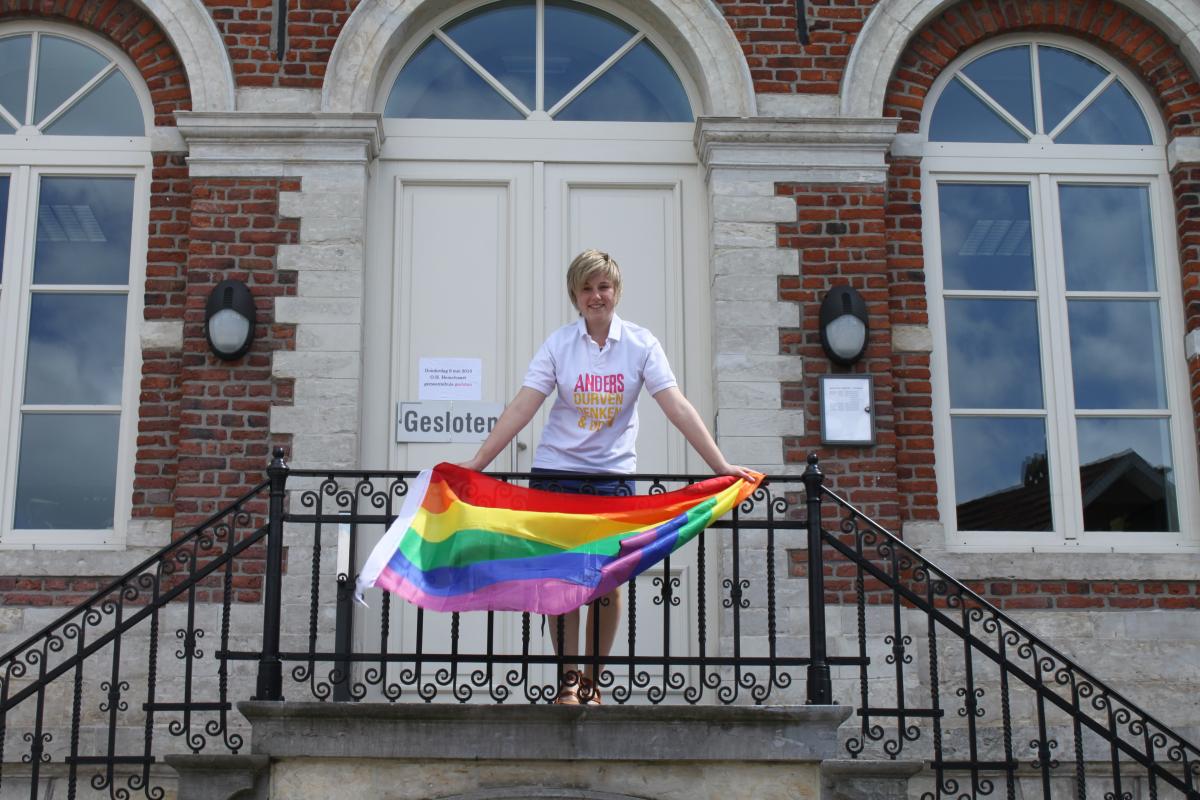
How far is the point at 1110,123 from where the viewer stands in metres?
8.02

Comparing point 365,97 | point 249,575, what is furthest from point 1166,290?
point 249,575

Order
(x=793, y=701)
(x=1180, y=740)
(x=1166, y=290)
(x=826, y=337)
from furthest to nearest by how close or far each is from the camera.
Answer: (x=1166, y=290)
(x=826, y=337)
(x=793, y=701)
(x=1180, y=740)

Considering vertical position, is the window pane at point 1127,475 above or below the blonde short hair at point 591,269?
below

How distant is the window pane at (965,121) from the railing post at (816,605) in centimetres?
283

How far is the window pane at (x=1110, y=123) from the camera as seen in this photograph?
800 centimetres

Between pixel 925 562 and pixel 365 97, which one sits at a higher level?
pixel 365 97

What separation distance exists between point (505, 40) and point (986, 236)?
278cm

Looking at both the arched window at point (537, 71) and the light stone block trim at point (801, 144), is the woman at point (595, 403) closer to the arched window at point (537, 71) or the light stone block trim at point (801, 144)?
the light stone block trim at point (801, 144)

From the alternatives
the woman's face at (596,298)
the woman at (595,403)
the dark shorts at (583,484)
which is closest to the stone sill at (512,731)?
the woman at (595,403)

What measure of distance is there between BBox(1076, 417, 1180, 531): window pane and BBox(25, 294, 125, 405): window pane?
195 inches

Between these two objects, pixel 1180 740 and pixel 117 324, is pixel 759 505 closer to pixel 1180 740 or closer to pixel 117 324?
pixel 1180 740

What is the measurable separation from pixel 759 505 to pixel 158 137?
3.60 meters

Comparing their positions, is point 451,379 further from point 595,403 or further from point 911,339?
point 911,339

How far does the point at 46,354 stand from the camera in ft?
24.8
